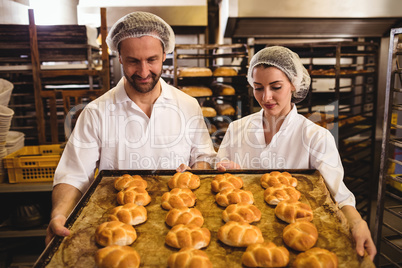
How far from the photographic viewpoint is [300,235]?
1313 mm

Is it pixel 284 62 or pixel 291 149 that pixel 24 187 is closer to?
pixel 291 149

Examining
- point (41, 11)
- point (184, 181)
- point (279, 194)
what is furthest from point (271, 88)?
point (41, 11)

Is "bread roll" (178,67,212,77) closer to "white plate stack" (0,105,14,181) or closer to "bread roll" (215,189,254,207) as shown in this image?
"white plate stack" (0,105,14,181)

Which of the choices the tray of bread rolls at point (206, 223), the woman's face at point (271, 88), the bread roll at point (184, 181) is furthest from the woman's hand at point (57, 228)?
the woman's face at point (271, 88)

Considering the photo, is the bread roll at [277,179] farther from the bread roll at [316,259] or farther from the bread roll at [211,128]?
the bread roll at [211,128]

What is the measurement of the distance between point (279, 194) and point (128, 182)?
86 cm

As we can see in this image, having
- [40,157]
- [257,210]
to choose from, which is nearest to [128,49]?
[257,210]

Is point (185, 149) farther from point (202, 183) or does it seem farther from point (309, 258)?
point (309, 258)

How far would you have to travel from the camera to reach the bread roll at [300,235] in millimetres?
1291

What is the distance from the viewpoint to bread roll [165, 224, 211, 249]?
4.36 feet

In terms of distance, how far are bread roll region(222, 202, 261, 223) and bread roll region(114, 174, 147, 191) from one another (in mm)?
530

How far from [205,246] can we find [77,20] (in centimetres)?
543

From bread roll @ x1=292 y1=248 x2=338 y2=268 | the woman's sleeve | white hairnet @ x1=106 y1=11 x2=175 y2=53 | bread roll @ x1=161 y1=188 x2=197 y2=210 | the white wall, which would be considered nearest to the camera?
bread roll @ x1=292 y1=248 x2=338 y2=268

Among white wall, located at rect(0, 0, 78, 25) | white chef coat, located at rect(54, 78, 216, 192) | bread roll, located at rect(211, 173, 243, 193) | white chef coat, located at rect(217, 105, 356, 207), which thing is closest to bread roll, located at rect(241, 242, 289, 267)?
bread roll, located at rect(211, 173, 243, 193)
